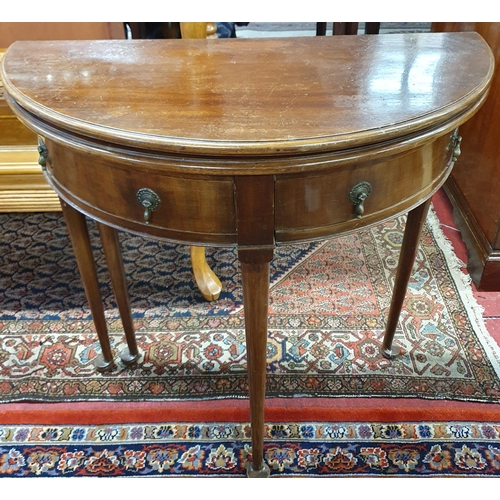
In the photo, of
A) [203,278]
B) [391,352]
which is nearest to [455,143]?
[391,352]

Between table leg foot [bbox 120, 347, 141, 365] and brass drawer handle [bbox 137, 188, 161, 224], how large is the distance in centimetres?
65

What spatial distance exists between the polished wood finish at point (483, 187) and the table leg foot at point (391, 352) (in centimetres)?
39

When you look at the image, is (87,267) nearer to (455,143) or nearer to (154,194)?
(154,194)

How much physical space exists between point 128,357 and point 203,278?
0.31 metres

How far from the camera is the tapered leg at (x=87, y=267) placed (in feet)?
2.86

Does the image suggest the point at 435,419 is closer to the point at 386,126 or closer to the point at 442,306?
the point at 442,306

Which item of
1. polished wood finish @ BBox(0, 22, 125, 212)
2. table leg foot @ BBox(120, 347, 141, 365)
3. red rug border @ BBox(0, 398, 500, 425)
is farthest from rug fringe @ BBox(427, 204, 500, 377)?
polished wood finish @ BBox(0, 22, 125, 212)

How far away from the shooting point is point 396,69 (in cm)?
72

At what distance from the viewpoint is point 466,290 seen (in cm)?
138

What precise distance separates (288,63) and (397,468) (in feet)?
2.61

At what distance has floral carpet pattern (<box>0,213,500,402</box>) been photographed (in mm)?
1115

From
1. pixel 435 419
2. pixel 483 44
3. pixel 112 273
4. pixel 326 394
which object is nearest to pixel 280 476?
pixel 326 394

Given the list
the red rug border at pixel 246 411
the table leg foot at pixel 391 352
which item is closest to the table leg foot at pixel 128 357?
the red rug border at pixel 246 411

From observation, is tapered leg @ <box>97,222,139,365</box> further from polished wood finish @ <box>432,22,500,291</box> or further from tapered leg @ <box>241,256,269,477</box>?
polished wood finish @ <box>432,22,500,291</box>
